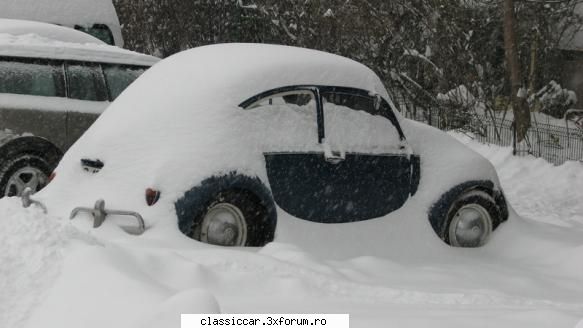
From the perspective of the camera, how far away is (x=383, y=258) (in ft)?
22.1

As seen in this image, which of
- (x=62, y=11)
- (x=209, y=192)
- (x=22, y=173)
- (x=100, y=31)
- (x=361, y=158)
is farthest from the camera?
(x=100, y=31)

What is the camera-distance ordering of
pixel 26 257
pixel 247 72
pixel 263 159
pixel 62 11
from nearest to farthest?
pixel 26 257, pixel 263 159, pixel 247 72, pixel 62 11

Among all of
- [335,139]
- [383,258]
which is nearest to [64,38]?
[335,139]

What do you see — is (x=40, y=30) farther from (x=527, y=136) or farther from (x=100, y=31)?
(x=527, y=136)

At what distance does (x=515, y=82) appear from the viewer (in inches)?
601

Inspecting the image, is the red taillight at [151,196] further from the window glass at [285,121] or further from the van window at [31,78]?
the van window at [31,78]

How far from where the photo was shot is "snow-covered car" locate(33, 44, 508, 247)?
245 inches

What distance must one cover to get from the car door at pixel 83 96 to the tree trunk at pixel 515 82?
7436 mm

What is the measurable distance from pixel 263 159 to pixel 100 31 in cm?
927

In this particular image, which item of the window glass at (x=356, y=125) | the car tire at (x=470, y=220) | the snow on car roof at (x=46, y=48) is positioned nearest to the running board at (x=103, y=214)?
the window glass at (x=356, y=125)

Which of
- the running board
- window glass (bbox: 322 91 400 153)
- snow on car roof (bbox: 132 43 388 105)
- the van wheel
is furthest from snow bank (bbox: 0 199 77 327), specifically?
the van wheel

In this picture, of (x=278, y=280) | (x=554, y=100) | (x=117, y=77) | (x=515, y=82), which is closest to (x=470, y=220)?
(x=278, y=280)

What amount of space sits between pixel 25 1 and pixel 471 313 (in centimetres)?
1124

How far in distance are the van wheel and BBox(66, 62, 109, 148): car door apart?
37 cm
